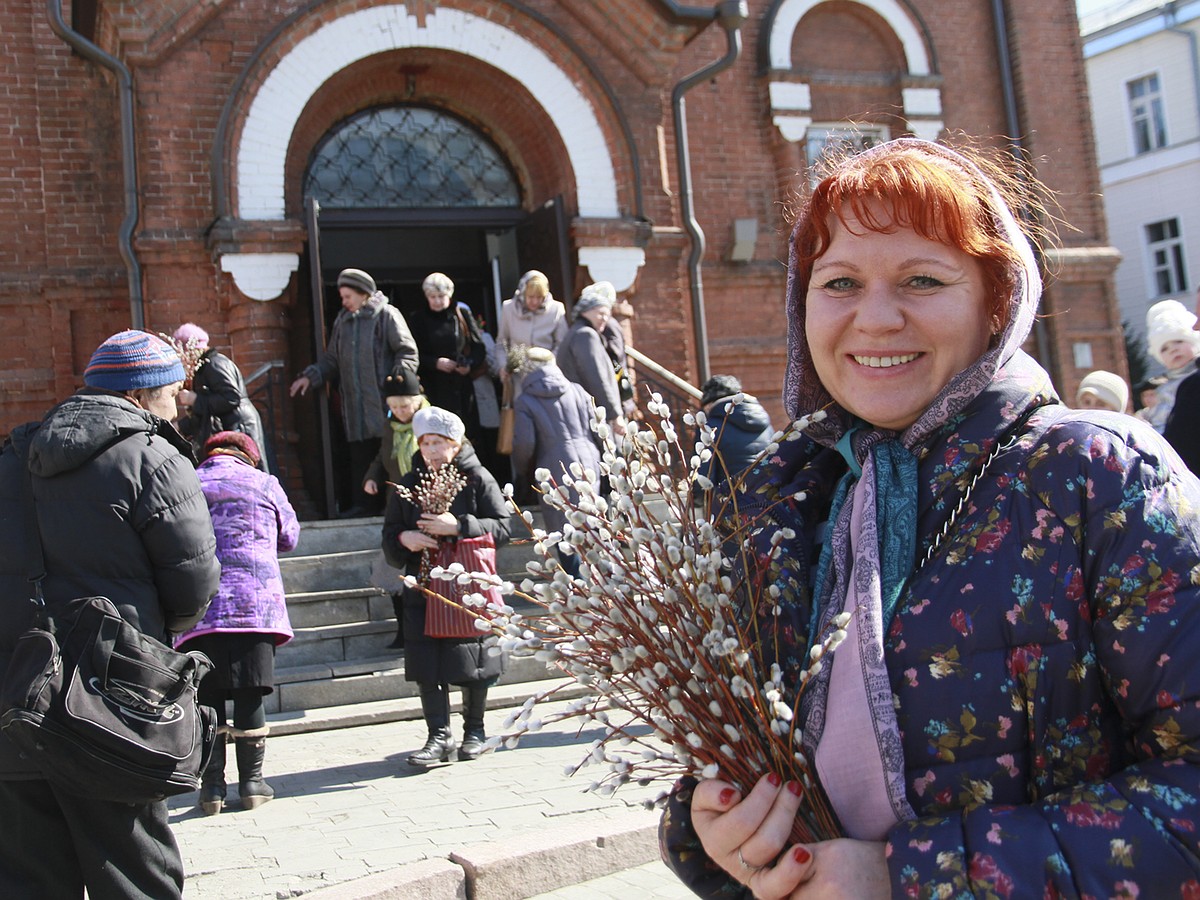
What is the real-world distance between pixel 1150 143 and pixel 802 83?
56.7 feet

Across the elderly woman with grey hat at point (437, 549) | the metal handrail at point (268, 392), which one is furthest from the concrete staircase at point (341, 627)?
the metal handrail at point (268, 392)

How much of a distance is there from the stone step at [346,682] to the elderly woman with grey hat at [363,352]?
211cm

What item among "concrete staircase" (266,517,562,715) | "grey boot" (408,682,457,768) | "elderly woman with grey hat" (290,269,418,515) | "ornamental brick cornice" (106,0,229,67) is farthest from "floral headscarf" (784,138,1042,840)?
"ornamental brick cornice" (106,0,229,67)

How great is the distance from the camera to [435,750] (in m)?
6.22

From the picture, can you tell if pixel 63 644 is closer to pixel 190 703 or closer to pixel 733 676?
pixel 190 703

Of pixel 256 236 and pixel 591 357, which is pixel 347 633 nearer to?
pixel 591 357

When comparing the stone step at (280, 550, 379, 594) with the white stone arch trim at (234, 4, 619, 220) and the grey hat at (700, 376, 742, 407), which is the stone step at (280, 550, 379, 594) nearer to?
the grey hat at (700, 376, 742, 407)

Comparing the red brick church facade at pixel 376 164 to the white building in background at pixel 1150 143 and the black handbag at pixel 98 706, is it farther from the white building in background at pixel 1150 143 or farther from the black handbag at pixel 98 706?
the white building in background at pixel 1150 143

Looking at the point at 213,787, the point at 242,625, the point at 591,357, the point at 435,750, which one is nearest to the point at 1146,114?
the point at 591,357

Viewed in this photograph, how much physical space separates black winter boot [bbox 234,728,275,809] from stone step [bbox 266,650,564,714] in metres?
1.66

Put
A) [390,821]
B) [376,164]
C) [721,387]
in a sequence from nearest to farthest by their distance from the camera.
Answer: [390,821] < [721,387] < [376,164]

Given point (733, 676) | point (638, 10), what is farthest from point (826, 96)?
point (733, 676)

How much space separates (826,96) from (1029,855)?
14.0m

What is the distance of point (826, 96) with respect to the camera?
1438 centimetres
